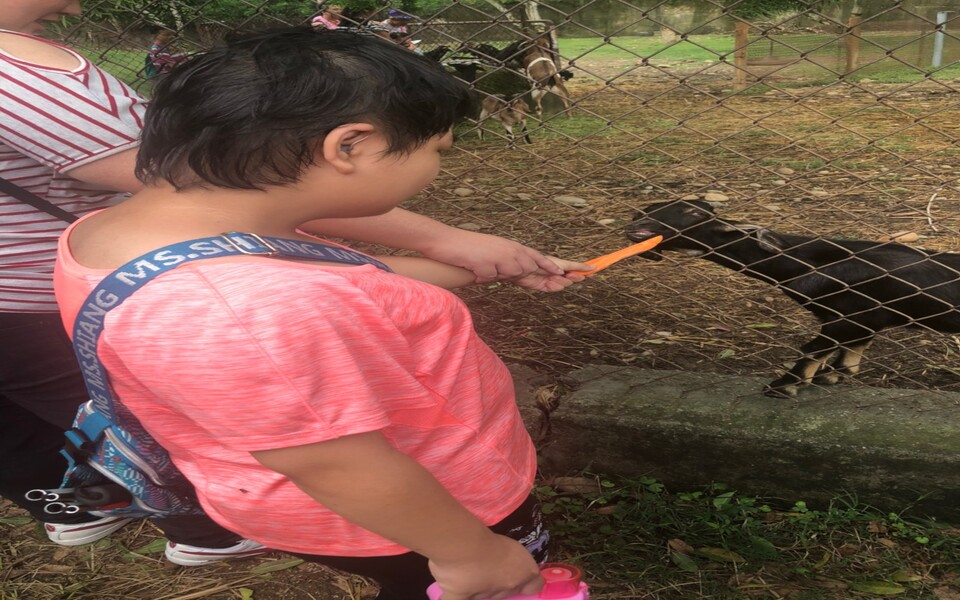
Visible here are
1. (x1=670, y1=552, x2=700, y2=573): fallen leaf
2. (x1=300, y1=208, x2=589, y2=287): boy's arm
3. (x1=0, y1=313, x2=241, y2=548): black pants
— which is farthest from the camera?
(x1=670, y1=552, x2=700, y2=573): fallen leaf

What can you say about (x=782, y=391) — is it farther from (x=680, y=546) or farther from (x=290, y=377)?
(x=290, y=377)

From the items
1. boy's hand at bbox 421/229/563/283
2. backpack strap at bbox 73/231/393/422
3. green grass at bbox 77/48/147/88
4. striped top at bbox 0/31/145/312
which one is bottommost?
boy's hand at bbox 421/229/563/283

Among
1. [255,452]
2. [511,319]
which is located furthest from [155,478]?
[511,319]

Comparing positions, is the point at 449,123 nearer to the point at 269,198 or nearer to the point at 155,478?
the point at 269,198

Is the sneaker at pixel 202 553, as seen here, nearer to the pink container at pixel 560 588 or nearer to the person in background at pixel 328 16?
the pink container at pixel 560 588

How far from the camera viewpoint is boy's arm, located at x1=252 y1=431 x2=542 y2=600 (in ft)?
2.73

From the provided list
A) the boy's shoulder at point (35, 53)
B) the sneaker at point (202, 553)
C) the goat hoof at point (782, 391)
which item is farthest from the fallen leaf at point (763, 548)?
the boy's shoulder at point (35, 53)

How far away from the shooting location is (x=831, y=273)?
2.75m

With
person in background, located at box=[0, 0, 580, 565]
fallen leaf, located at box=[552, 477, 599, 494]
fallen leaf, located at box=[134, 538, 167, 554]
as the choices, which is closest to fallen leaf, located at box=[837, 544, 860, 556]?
fallen leaf, located at box=[552, 477, 599, 494]

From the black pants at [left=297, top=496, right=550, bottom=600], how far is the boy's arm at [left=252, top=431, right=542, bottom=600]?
7.5 inches

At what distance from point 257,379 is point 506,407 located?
479 millimetres

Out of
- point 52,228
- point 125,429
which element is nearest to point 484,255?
point 125,429

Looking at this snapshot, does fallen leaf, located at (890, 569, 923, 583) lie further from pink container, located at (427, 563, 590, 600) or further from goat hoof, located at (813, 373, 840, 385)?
pink container, located at (427, 563, 590, 600)

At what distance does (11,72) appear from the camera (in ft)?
3.60
